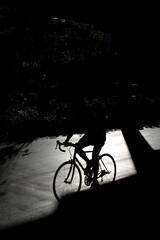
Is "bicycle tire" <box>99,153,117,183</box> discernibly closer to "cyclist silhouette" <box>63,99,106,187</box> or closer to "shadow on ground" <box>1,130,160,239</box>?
"shadow on ground" <box>1,130,160,239</box>

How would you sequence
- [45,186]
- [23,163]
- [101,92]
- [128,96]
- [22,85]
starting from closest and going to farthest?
[45,186], [23,163], [22,85], [128,96], [101,92]

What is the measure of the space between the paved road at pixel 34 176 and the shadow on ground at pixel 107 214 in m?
0.30

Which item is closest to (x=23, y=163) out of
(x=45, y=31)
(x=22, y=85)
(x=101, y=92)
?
(x=45, y=31)

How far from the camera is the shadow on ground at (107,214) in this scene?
4.40m

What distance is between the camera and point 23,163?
8.45 metres

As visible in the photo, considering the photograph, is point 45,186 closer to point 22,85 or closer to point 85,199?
point 85,199

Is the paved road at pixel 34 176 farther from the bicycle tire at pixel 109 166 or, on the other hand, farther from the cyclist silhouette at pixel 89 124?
the cyclist silhouette at pixel 89 124

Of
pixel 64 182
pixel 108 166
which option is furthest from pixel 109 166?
pixel 64 182

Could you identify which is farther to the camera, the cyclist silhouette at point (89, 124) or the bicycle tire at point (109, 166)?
the bicycle tire at point (109, 166)

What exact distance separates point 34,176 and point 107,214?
275 centimetres

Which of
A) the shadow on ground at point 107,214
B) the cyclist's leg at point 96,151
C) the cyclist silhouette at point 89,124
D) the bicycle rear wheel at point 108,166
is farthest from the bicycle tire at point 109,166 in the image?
the cyclist silhouette at point 89,124

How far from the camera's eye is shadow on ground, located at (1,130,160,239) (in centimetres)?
440

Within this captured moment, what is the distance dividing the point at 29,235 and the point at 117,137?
868 centimetres

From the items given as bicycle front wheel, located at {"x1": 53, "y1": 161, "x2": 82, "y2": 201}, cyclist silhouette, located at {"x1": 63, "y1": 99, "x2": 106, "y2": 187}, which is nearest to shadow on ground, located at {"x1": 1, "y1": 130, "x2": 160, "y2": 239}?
bicycle front wheel, located at {"x1": 53, "y1": 161, "x2": 82, "y2": 201}
